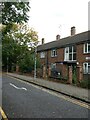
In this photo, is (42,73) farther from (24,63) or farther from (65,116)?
(65,116)

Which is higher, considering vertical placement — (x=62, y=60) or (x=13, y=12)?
(x=13, y=12)

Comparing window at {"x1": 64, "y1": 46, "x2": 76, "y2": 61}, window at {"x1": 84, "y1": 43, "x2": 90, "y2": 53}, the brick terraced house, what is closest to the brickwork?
the brick terraced house

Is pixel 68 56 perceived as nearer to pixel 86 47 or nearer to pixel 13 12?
pixel 86 47

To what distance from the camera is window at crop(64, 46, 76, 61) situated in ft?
150

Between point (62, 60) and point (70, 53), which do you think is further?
point (62, 60)

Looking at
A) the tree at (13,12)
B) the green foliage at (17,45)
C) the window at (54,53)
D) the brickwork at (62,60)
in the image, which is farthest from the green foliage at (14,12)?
the green foliage at (17,45)

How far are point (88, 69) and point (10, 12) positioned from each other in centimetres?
2636

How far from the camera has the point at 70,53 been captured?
46.4 metres

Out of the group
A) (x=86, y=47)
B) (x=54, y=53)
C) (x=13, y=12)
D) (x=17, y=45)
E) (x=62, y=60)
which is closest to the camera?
(x=13, y=12)

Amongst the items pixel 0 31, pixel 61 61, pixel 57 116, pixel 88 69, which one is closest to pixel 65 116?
pixel 57 116

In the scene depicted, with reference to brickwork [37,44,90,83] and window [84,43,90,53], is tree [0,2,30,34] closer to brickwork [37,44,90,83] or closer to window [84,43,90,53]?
brickwork [37,44,90,83]

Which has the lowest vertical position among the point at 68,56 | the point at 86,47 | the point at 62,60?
the point at 62,60

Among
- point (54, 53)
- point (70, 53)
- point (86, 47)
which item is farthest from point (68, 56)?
point (86, 47)

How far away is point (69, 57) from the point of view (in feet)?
155
